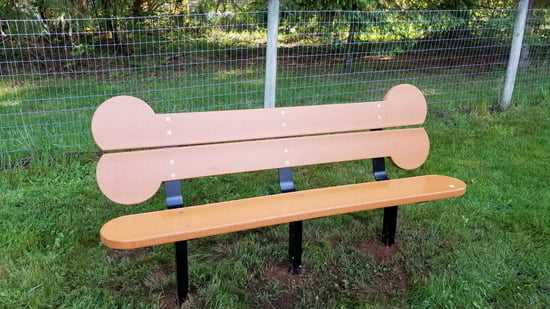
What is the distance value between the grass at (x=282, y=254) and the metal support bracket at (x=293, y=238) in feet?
0.23

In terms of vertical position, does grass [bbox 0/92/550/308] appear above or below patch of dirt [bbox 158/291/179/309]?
above

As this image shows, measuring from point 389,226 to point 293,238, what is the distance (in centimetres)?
70

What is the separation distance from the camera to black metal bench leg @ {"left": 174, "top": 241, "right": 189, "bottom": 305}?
2.21 meters

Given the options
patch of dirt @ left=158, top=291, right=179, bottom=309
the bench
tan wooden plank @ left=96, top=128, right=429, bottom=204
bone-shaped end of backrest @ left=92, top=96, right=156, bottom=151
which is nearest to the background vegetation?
patch of dirt @ left=158, top=291, right=179, bottom=309

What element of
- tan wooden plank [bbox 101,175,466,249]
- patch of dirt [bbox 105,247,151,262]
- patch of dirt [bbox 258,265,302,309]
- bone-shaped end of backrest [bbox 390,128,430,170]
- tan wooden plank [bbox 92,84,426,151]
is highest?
tan wooden plank [bbox 92,84,426,151]

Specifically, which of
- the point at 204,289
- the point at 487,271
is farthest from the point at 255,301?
the point at 487,271

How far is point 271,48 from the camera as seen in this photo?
4.12 metres

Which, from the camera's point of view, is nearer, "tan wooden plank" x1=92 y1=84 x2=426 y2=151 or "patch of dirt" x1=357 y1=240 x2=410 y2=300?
"tan wooden plank" x1=92 y1=84 x2=426 y2=151

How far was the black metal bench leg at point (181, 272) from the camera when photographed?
7.25 ft

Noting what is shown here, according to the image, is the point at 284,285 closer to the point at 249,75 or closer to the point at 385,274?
the point at 385,274

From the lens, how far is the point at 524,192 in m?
3.63

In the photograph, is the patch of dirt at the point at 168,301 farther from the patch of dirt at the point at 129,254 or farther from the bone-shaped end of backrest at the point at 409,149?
the bone-shaped end of backrest at the point at 409,149

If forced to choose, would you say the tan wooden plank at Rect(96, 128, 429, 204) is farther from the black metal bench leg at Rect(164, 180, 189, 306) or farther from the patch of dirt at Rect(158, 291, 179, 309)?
the patch of dirt at Rect(158, 291, 179, 309)

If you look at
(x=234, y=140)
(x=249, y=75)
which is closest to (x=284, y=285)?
(x=234, y=140)
